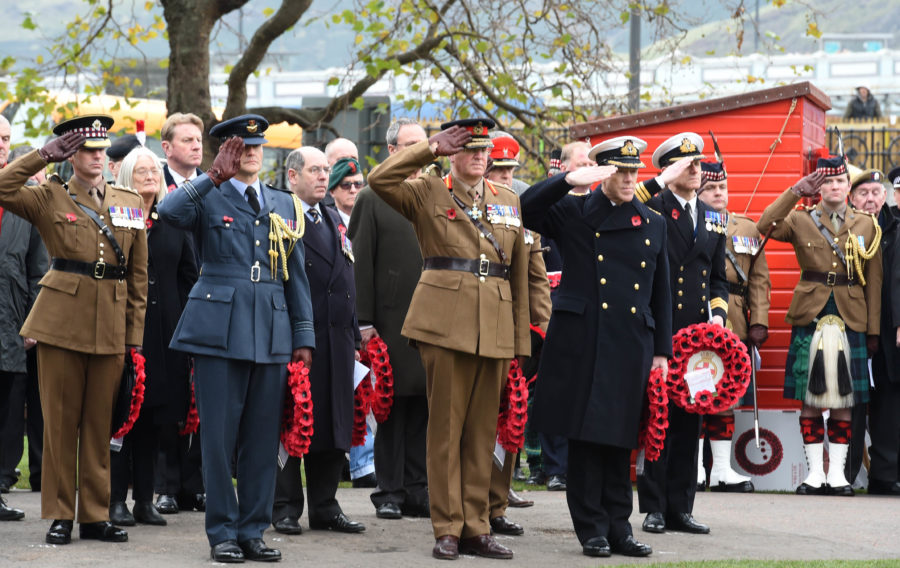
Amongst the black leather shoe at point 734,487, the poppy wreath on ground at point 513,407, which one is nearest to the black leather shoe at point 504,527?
the poppy wreath on ground at point 513,407

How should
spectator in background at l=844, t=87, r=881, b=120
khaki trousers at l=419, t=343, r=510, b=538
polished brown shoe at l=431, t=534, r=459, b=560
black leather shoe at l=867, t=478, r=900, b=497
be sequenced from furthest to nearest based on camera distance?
spectator in background at l=844, t=87, r=881, b=120, black leather shoe at l=867, t=478, r=900, b=497, khaki trousers at l=419, t=343, r=510, b=538, polished brown shoe at l=431, t=534, r=459, b=560

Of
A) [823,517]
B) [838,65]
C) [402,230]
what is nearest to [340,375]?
[402,230]

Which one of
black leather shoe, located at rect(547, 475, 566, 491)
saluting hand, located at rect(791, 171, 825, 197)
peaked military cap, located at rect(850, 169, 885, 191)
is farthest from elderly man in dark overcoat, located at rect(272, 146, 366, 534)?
peaked military cap, located at rect(850, 169, 885, 191)

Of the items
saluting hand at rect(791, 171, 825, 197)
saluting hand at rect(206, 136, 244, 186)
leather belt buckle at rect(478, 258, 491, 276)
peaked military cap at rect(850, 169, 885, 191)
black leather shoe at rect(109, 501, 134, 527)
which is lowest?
black leather shoe at rect(109, 501, 134, 527)

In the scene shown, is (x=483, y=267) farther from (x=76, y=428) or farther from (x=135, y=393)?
(x=76, y=428)

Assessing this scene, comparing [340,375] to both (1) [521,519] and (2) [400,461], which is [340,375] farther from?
(1) [521,519]

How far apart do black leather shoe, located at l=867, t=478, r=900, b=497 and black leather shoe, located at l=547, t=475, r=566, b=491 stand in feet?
7.76

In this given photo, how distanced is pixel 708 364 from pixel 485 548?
187 cm

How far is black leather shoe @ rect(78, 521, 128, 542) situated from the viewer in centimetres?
754

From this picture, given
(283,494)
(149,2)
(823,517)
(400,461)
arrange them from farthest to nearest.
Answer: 1. (149,2)
2. (823,517)
3. (400,461)
4. (283,494)

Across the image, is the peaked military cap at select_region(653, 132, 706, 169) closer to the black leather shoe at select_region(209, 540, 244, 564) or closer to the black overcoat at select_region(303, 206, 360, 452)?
the black overcoat at select_region(303, 206, 360, 452)

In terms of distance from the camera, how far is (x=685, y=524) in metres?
8.43

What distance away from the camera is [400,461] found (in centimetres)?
874

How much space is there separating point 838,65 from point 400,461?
47683mm
